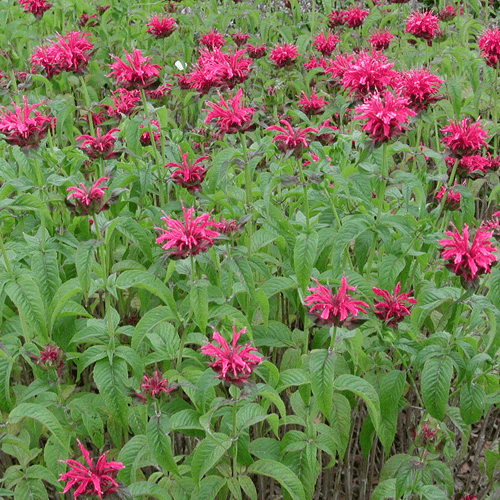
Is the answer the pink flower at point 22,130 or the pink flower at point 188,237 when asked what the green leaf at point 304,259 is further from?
the pink flower at point 22,130

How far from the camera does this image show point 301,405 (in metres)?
1.76

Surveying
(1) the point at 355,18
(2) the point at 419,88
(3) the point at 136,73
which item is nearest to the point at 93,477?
(3) the point at 136,73

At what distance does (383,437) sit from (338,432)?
0.48 feet

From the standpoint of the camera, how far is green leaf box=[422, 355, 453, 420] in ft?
5.36

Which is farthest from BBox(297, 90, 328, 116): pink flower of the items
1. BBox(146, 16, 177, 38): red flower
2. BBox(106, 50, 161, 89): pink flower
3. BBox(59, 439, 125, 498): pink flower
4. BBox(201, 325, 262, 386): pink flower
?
BBox(59, 439, 125, 498): pink flower

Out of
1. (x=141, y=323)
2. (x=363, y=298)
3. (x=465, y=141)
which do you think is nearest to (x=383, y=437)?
(x=363, y=298)

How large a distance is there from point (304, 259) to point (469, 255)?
41 centimetres

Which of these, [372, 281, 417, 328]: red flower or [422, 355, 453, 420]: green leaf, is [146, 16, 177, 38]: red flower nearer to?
[372, 281, 417, 328]: red flower

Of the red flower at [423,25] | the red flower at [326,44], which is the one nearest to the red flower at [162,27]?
the red flower at [326,44]

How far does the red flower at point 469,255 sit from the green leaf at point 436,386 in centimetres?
24

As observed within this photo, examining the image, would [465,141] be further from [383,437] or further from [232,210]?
[383,437]

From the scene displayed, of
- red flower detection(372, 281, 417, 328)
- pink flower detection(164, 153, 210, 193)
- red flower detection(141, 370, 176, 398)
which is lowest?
red flower detection(372, 281, 417, 328)

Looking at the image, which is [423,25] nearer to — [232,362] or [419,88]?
[419,88]

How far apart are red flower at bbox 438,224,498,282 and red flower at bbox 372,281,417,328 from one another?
7.5 inches
